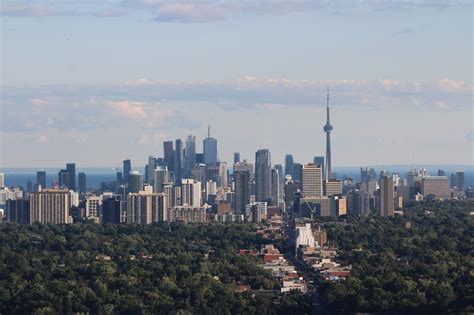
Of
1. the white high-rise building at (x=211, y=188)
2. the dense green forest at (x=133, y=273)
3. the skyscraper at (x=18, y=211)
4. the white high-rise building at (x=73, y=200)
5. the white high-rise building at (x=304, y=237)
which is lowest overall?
the dense green forest at (x=133, y=273)

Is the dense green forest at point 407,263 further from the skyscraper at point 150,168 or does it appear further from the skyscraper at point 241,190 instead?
the skyscraper at point 150,168

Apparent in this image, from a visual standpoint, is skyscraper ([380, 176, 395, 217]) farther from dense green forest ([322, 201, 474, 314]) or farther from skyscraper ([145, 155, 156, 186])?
skyscraper ([145, 155, 156, 186])

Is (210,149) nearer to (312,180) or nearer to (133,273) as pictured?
(312,180)

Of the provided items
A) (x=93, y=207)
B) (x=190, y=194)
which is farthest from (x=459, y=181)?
(x=93, y=207)

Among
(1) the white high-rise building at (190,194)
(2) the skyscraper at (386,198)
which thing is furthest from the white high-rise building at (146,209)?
(2) the skyscraper at (386,198)

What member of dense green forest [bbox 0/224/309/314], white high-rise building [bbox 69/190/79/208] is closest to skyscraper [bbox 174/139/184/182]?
white high-rise building [bbox 69/190/79/208]

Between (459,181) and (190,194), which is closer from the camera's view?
(190,194)
